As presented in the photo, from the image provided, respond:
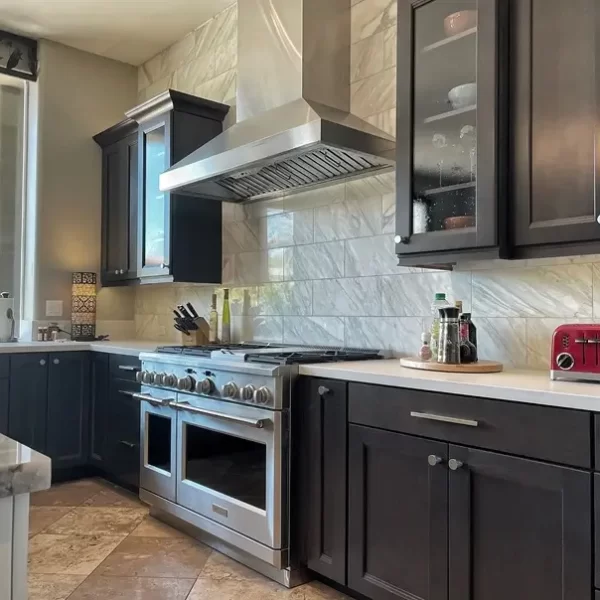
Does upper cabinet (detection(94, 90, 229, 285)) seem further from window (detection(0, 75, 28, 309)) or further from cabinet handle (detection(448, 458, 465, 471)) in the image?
cabinet handle (detection(448, 458, 465, 471))

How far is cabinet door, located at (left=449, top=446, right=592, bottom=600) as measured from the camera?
1490 mm

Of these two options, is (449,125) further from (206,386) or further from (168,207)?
(168,207)

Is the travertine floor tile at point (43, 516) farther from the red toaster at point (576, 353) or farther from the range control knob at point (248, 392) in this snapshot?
the red toaster at point (576, 353)

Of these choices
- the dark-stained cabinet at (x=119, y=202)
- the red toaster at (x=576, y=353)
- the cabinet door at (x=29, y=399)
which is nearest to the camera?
the red toaster at (x=576, y=353)

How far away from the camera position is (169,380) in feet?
9.37

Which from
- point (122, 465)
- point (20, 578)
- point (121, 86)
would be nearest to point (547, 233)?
point (20, 578)

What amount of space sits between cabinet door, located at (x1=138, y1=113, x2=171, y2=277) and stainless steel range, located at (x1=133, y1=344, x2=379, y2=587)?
0.81m

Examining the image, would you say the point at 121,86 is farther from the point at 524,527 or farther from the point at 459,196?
the point at 524,527

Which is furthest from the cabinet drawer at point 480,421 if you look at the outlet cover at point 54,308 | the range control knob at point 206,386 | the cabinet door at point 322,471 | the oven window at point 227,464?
the outlet cover at point 54,308

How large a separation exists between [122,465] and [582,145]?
2833 mm

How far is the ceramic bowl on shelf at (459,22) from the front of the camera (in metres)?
2.11

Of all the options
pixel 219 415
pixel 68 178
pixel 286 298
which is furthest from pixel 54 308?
pixel 219 415

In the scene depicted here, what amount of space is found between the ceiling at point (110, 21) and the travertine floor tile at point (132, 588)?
3.20 meters

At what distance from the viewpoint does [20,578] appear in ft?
2.40
